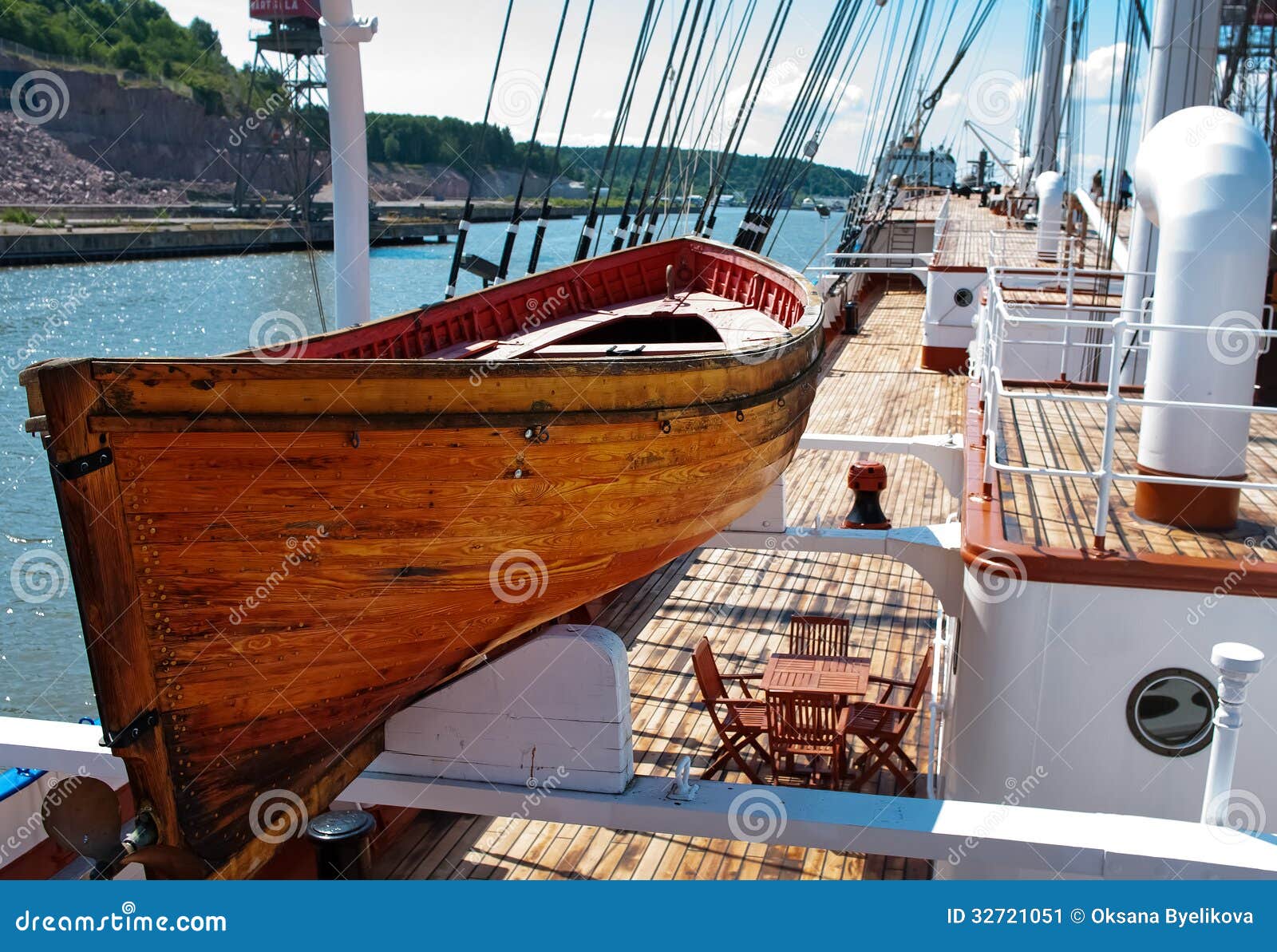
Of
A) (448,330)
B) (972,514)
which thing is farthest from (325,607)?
(448,330)

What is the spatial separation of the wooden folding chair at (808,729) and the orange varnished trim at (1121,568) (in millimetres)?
1876

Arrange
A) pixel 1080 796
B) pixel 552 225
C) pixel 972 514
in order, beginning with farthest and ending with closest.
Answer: pixel 552 225 < pixel 972 514 < pixel 1080 796

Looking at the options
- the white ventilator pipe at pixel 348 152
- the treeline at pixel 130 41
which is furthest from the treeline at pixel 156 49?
the white ventilator pipe at pixel 348 152

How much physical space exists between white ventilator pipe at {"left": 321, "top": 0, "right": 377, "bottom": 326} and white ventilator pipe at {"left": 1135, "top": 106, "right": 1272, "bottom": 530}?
4495mm

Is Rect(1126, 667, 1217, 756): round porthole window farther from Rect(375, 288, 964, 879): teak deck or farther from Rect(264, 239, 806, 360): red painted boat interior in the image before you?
Rect(264, 239, 806, 360): red painted boat interior

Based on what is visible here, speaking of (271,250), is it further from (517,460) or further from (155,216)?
(517,460)

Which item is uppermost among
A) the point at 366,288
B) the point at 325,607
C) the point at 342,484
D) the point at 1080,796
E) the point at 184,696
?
the point at 366,288

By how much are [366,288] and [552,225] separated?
91.0 metres

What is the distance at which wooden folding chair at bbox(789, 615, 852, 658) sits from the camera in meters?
7.38

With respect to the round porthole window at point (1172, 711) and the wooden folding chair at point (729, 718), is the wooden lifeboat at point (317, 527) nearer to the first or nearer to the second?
the wooden folding chair at point (729, 718)

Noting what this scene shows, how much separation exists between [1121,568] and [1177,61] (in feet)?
20.7

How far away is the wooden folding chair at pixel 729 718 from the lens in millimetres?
6340

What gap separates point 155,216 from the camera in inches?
2259

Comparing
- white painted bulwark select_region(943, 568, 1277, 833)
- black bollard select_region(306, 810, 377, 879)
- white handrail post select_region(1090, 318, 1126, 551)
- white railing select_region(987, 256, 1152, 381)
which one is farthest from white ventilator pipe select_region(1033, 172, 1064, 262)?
black bollard select_region(306, 810, 377, 879)
